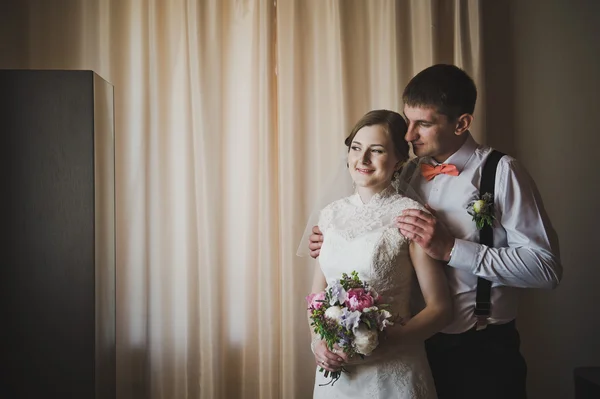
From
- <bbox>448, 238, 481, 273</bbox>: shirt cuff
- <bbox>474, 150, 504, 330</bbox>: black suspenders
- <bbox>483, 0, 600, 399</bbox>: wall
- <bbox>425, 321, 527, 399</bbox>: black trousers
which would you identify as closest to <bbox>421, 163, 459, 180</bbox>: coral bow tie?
<bbox>474, 150, 504, 330</bbox>: black suspenders

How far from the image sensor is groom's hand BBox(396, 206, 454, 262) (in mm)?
2072

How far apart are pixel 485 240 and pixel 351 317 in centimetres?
75

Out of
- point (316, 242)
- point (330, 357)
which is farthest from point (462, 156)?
point (330, 357)

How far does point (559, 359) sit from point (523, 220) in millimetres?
1601

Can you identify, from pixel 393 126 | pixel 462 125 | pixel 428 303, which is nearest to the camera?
pixel 428 303

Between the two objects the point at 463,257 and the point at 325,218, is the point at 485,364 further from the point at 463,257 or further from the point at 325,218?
the point at 325,218

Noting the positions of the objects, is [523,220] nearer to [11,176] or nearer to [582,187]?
[582,187]

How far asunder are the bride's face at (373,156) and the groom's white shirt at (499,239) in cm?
31

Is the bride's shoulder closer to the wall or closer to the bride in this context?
the bride

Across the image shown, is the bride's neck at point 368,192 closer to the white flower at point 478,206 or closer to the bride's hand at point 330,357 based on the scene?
the white flower at point 478,206

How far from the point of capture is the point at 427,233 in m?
2.07

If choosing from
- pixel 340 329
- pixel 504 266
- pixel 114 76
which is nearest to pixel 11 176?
pixel 114 76

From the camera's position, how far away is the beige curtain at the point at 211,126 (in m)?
3.19

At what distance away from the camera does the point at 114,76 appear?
10.6 ft
